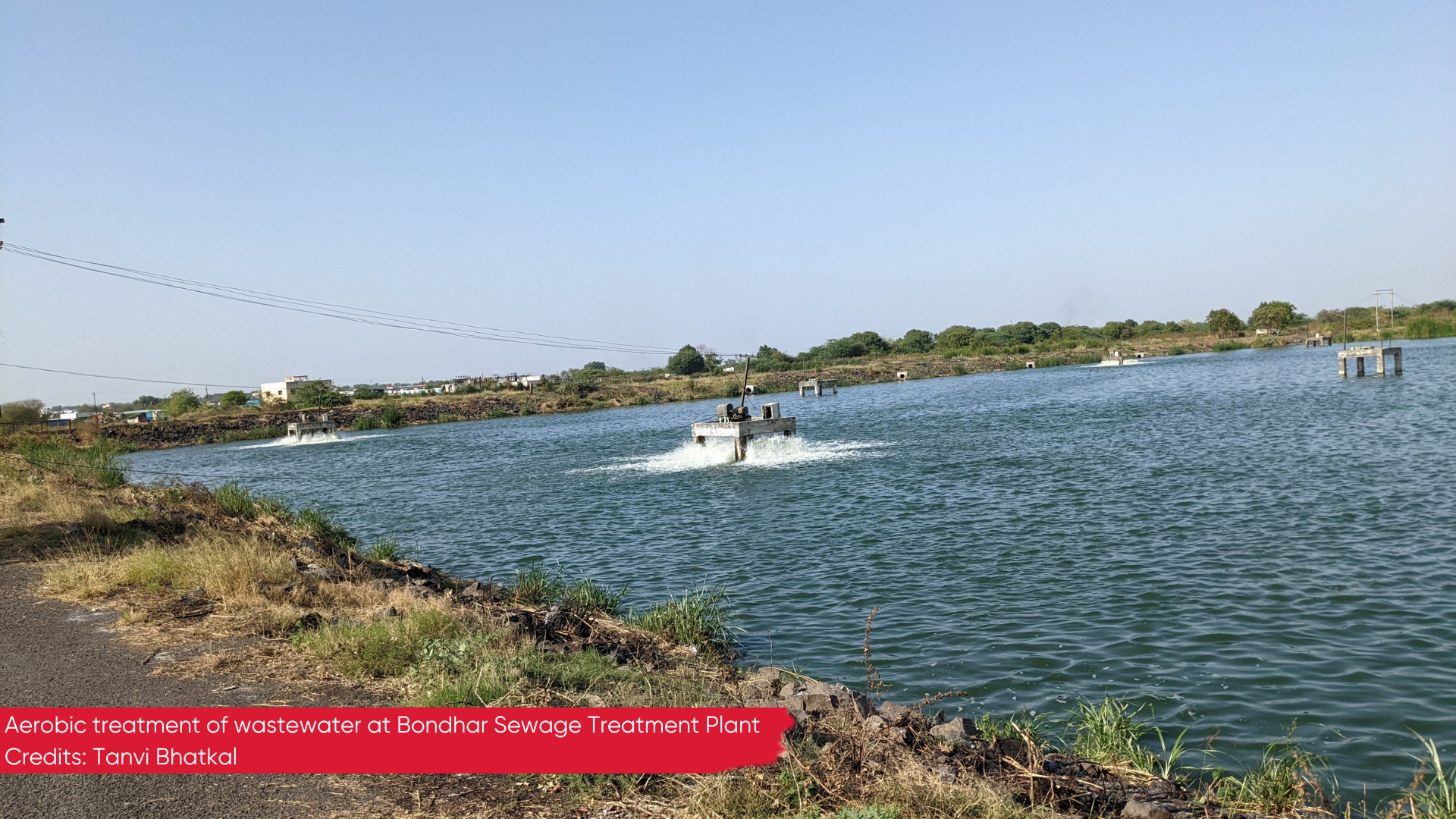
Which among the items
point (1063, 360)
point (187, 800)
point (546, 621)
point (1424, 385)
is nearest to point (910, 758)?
point (187, 800)

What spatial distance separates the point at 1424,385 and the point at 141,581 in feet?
190

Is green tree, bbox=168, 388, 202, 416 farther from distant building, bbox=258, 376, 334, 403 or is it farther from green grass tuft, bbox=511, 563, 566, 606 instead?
green grass tuft, bbox=511, 563, 566, 606

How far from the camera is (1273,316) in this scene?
528 feet

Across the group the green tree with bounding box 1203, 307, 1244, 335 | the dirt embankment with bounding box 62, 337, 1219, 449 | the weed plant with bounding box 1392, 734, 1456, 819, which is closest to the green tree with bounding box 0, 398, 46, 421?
the dirt embankment with bounding box 62, 337, 1219, 449

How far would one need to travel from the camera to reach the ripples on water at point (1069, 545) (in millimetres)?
8812

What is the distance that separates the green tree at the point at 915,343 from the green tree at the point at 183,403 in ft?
425

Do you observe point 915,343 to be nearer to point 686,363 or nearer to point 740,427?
point 686,363

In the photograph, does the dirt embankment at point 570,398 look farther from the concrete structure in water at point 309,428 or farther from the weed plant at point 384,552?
the weed plant at point 384,552

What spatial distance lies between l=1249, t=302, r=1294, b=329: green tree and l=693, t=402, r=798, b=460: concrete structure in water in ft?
537

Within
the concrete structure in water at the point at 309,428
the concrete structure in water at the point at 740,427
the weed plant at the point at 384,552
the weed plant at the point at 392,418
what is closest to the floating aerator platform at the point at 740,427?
the concrete structure in water at the point at 740,427

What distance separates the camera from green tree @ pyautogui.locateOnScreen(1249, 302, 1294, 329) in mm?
161250

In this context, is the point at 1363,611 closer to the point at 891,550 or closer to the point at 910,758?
the point at 891,550

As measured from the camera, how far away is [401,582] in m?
13.5
